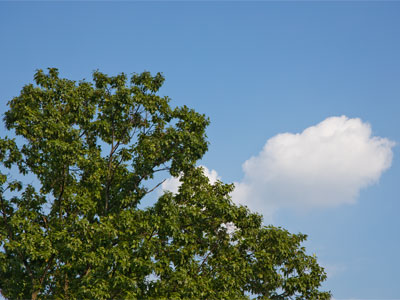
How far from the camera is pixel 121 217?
63.1 feet

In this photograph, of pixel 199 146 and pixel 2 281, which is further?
pixel 199 146

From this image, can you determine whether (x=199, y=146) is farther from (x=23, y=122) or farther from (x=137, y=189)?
(x=23, y=122)

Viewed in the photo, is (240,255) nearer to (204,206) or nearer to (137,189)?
(204,206)

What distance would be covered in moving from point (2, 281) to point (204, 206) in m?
9.06

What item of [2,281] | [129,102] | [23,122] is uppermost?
[129,102]

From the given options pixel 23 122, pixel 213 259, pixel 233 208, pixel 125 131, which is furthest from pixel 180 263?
pixel 23 122

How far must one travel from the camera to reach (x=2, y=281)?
2031cm

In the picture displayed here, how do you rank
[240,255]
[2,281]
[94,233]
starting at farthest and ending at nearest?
[240,255], [2,281], [94,233]

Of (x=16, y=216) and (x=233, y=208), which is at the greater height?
(x=233, y=208)

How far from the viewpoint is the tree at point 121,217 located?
18641 mm

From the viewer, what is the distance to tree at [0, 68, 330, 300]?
1864 cm

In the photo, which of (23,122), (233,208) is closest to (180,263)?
(233,208)

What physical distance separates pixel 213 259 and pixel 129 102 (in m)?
7.98

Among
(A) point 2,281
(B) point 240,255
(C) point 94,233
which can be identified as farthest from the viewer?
(B) point 240,255
